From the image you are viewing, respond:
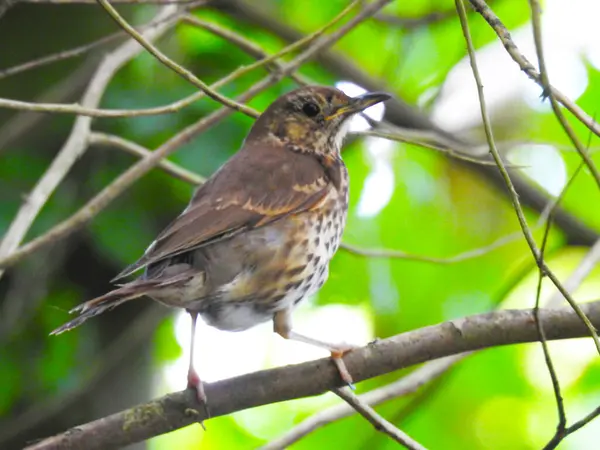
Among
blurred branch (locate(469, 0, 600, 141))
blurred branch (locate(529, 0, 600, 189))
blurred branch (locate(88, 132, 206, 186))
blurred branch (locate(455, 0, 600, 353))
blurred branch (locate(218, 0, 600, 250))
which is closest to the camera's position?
blurred branch (locate(529, 0, 600, 189))

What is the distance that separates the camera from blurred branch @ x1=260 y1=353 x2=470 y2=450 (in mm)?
2957

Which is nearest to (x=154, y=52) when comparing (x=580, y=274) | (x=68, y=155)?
(x=68, y=155)

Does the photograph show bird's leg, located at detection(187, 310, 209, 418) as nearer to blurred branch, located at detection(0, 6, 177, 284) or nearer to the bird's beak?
blurred branch, located at detection(0, 6, 177, 284)

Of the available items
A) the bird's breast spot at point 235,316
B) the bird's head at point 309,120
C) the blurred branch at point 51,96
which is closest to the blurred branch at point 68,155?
the blurred branch at point 51,96

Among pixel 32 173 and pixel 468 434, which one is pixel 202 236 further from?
pixel 468 434

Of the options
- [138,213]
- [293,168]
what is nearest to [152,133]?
[138,213]

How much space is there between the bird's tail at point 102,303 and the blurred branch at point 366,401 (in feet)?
2.09

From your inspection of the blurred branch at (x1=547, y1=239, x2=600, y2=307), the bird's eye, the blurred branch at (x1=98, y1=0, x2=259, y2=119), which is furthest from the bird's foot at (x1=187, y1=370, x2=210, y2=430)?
the bird's eye

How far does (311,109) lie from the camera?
12.5 feet

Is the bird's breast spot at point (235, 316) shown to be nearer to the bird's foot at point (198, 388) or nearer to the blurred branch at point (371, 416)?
the bird's foot at point (198, 388)

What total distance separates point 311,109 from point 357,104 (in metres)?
0.22

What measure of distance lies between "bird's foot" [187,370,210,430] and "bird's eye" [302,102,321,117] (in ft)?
4.27

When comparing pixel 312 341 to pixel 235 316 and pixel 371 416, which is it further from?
pixel 371 416

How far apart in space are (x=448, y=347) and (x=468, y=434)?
181 cm
